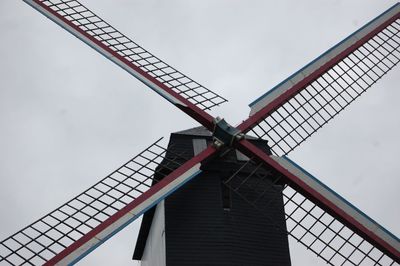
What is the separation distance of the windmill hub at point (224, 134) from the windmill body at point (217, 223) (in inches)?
30.2

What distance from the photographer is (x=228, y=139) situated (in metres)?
11.7

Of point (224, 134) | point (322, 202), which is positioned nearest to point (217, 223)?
point (224, 134)

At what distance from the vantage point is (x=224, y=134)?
11688 millimetres

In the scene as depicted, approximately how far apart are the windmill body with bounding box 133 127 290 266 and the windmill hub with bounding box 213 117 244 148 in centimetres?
77

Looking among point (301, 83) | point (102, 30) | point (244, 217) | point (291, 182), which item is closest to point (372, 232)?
point (291, 182)

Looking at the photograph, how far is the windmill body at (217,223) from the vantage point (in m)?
12.1

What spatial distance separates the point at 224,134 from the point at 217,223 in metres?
1.98

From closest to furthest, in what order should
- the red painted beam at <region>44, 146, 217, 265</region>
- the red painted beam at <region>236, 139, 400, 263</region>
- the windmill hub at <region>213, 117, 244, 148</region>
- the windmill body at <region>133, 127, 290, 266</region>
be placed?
the red painted beam at <region>44, 146, 217, 265</region>
the red painted beam at <region>236, 139, 400, 263</region>
the windmill hub at <region>213, 117, 244, 148</region>
the windmill body at <region>133, 127, 290, 266</region>

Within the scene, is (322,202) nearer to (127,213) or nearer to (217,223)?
(217,223)

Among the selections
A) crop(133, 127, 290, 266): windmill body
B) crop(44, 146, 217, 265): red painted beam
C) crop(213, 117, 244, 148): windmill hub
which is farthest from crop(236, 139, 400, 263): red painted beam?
crop(44, 146, 217, 265): red painted beam

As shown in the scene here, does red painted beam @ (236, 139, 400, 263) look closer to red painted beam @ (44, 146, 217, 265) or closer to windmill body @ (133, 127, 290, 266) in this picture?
windmill body @ (133, 127, 290, 266)

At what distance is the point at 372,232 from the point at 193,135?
451 centimetres

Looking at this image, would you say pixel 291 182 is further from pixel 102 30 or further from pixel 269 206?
pixel 102 30

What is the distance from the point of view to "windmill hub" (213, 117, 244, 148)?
1166 cm
